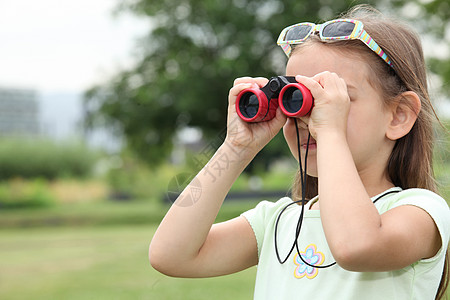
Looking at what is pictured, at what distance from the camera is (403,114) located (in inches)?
63.4

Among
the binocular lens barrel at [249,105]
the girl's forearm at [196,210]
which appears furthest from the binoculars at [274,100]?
the girl's forearm at [196,210]

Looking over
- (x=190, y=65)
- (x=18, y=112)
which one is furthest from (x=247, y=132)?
(x=18, y=112)

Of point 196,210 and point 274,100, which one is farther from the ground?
point 274,100

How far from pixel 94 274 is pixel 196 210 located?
7050 mm

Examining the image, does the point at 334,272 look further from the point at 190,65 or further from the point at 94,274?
the point at 190,65

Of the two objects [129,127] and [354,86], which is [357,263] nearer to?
[354,86]

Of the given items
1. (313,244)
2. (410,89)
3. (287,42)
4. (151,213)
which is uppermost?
(287,42)

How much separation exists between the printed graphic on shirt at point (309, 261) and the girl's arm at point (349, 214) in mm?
210

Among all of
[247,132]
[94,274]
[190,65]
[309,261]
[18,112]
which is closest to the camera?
[309,261]

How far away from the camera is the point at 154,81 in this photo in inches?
723

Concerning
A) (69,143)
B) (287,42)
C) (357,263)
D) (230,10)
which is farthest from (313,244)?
(69,143)

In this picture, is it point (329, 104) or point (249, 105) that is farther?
point (249, 105)

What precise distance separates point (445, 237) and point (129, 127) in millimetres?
17585

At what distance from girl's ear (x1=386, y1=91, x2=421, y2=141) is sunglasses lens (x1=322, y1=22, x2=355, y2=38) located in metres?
0.24
